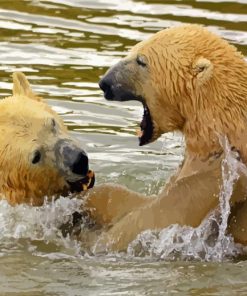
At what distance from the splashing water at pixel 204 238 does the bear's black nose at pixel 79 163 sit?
47cm

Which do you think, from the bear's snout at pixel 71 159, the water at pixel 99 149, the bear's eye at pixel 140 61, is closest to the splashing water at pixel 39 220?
the water at pixel 99 149

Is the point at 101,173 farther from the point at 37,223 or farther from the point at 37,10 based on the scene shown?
the point at 37,10

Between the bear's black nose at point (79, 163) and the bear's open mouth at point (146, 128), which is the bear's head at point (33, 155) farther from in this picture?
the bear's open mouth at point (146, 128)

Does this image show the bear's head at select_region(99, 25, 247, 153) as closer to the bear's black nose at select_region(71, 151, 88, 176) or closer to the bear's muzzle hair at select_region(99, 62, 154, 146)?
the bear's muzzle hair at select_region(99, 62, 154, 146)

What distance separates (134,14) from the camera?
1228 centimetres

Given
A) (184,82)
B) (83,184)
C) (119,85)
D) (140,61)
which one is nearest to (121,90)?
(119,85)

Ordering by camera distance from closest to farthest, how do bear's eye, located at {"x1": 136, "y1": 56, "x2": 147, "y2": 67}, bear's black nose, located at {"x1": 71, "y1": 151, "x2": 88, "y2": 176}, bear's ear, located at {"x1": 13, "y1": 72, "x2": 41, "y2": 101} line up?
bear's black nose, located at {"x1": 71, "y1": 151, "x2": 88, "y2": 176} < bear's eye, located at {"x1": 136, "y1": 56, "x2": 147, "y2": 67} < bear's ear, located at {"x1": 13, "y1": 72, "x2": 41, "y2": 101}

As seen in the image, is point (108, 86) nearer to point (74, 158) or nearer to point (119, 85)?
point (119, 85)

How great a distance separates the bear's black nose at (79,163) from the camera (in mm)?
6863

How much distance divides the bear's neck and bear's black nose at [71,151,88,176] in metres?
0.61

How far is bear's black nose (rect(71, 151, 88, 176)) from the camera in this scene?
686cm

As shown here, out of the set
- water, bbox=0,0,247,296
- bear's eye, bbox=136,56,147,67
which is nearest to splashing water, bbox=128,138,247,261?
water, bbox=0,0,247,296

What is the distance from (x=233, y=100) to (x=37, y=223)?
4.71 ft

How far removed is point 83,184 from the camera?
7.15m
